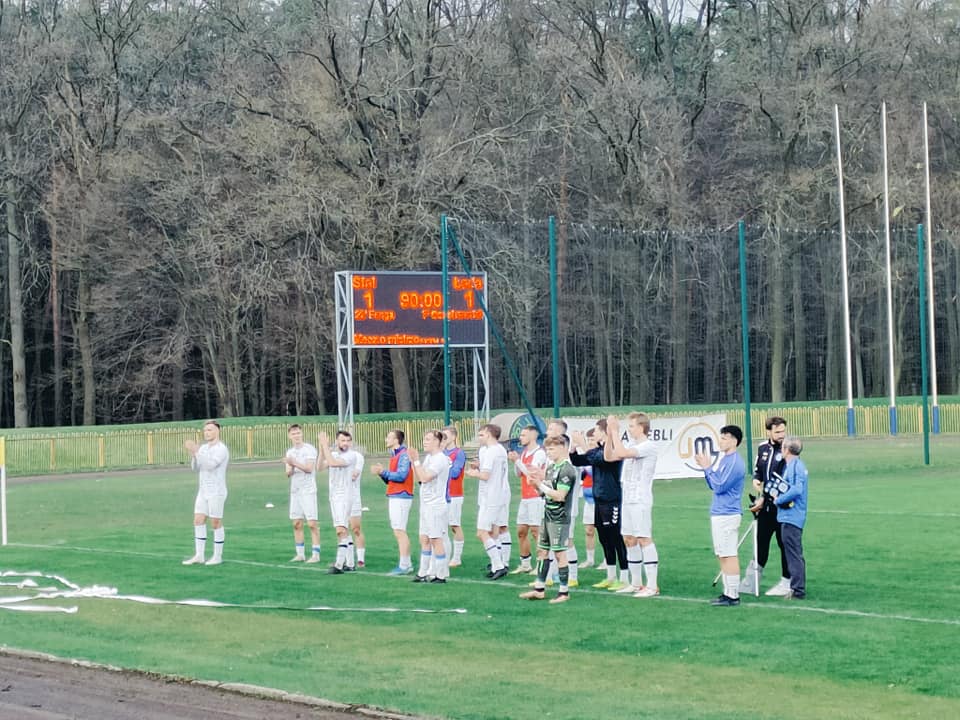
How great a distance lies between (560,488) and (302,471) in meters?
5.37

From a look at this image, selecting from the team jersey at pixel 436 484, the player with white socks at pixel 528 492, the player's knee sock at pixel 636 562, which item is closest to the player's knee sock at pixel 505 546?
the player with white socks at pixel 528 492

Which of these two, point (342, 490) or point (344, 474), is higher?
point (344, 474)

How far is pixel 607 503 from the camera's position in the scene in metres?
16.2

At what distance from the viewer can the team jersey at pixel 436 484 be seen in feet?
55.3

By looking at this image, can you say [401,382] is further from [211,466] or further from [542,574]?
[542,574]

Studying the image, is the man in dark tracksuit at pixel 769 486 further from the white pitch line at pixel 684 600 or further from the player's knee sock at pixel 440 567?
the player's knee sock at pixel 440 567

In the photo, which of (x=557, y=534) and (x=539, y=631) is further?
(x=557, y=534)

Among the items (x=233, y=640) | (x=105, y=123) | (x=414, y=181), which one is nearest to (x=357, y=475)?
(x=233, y=640)

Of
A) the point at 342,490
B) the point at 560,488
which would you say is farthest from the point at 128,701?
the point at 342,490

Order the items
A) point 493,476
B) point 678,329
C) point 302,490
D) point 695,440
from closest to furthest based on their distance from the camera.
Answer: point 493,476 < point 302,490 < point 695,440 < point 678,329

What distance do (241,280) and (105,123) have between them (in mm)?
9788

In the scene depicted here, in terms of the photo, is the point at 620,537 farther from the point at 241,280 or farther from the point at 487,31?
the point at 487,31

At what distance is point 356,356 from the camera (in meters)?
56.4

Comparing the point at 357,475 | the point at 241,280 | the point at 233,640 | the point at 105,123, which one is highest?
the point at 105,123
